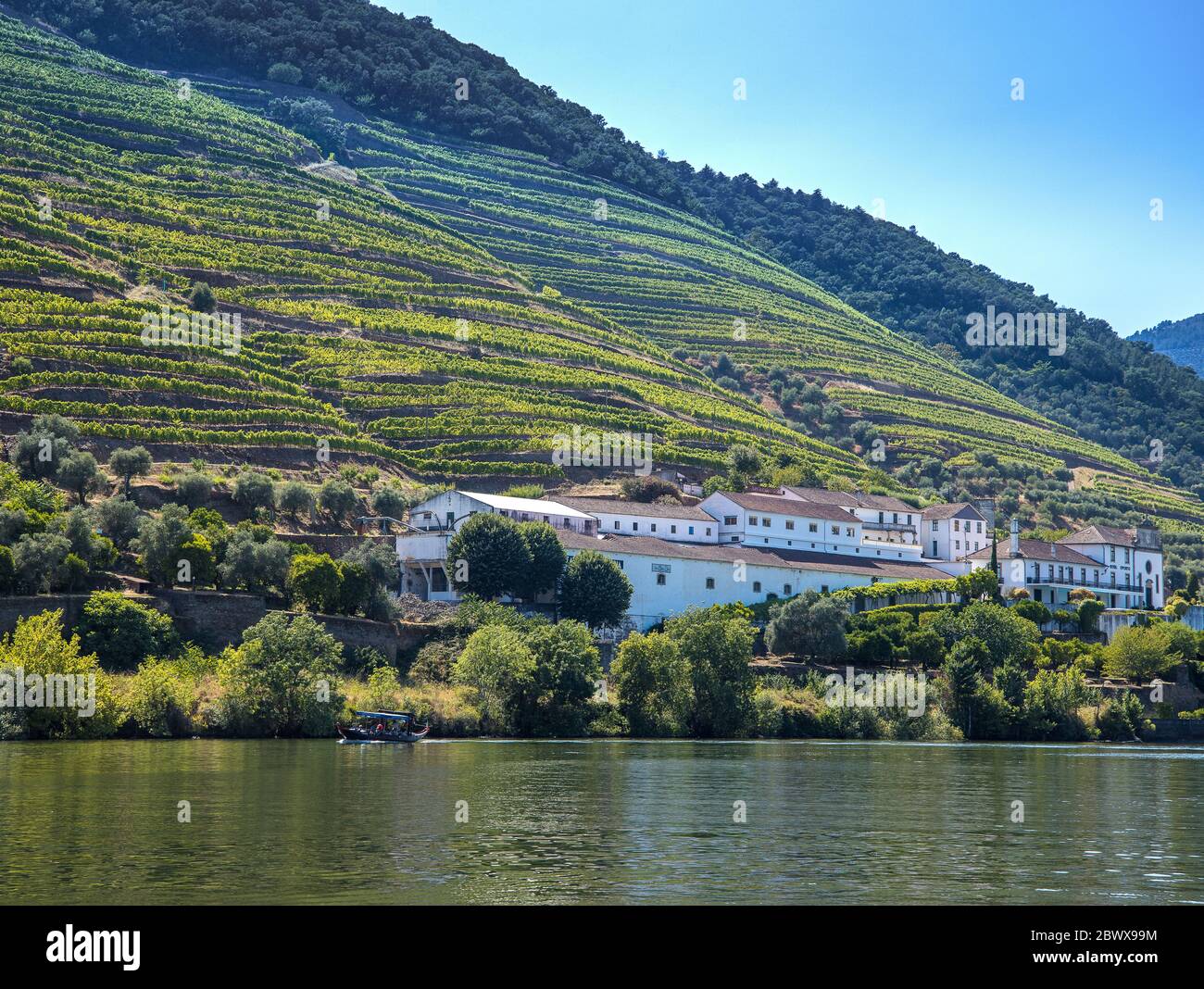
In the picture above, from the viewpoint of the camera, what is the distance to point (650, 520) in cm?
11162

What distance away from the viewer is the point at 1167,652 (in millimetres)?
97250

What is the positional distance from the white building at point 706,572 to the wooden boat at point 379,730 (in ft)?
94.9

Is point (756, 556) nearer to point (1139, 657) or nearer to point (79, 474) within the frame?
point (1139, 657)

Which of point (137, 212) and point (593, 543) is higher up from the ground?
point (137, 212)

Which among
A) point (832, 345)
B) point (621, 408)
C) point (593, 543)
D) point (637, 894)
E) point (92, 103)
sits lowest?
point (637, 894)

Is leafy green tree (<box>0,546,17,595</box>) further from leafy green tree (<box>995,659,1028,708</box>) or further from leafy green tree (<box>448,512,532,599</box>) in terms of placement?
leafy green tree (<box>995,659,1028,708</box>)

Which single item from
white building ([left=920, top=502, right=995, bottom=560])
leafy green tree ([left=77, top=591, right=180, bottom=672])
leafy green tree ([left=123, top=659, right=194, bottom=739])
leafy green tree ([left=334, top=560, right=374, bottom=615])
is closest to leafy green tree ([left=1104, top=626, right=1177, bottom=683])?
white building ([left=920, top=502, right=995, bottom=560])

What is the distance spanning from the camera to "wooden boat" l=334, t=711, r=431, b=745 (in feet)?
229

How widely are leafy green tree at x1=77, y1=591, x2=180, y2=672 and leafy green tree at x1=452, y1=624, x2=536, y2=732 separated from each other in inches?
585

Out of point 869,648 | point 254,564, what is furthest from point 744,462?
point 254,564

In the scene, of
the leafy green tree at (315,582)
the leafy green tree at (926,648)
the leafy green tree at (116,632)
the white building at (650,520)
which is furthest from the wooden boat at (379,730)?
the white building at (650,520)

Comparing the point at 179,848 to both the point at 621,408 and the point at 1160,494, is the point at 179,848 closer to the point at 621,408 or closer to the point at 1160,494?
the point at 621,408
